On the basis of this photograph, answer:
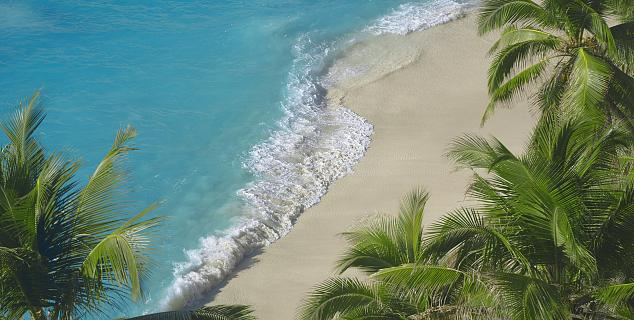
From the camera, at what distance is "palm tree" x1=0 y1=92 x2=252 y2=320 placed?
8.73 meters

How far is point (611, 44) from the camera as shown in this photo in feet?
44.0

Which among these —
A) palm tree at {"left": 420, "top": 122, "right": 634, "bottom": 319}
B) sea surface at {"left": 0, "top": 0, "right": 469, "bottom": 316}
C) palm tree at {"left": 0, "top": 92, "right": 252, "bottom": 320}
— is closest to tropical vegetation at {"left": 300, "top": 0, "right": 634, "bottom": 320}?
palm tree at {"left": 420, "top": 122, "right": 634, "bottom": 319}

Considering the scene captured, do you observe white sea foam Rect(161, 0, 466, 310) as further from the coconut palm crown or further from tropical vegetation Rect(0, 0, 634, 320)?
the coconut palm crown

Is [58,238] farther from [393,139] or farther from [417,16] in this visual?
[417,16]

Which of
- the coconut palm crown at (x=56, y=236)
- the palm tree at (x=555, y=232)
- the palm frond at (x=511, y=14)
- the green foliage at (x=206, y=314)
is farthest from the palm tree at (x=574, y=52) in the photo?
the coconut palm crown at (x=56, y=236)

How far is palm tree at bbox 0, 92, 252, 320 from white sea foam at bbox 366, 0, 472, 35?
1970 cm

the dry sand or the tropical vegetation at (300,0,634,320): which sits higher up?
the dry sand

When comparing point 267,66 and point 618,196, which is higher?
point 267,66

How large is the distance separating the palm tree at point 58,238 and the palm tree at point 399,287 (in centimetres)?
126

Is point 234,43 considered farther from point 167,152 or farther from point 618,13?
point 618,13

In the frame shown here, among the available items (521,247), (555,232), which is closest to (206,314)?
(521,247)

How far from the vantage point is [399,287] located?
31.1 ft

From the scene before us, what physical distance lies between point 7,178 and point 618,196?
6642 millimetres

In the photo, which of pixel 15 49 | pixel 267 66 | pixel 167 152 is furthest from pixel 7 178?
pixel 15 49
